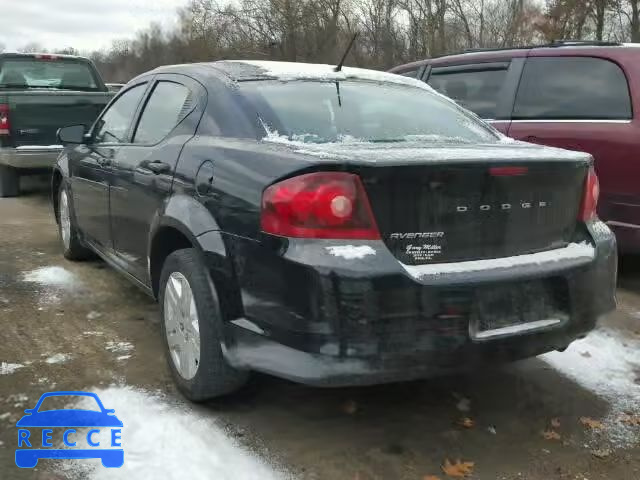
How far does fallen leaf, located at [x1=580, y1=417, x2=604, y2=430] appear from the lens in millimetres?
2980

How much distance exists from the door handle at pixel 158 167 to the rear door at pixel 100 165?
0.69 meters

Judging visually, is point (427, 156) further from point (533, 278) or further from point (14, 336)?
point (14, 336)

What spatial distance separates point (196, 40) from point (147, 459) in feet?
117

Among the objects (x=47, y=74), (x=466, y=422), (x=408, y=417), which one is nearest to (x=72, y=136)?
(x=408, y=417)

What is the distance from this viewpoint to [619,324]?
4273mm

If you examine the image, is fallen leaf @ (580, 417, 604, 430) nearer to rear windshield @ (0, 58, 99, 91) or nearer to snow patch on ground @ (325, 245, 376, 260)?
snow patch on ground @ (325, 245, 376, 260)

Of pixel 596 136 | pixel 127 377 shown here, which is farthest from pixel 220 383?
pixel 596 136

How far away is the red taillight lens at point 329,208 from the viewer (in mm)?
2438

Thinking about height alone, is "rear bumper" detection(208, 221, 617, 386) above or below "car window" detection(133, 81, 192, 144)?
below

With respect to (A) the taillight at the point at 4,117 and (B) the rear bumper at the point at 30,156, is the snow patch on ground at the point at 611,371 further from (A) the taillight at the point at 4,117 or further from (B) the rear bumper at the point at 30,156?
(A) the taillight at the point at 4,117

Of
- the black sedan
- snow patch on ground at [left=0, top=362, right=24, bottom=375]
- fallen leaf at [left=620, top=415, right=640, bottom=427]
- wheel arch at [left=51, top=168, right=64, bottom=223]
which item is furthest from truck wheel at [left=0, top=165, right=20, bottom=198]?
fallen leaf at [left=620, top=415, right=640, bottom=427]

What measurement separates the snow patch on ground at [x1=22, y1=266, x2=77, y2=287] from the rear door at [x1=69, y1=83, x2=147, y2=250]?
1.34 ft

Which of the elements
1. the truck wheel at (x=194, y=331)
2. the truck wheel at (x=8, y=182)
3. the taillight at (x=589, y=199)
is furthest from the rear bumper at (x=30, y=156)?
the taillight at (x=589, y=199)

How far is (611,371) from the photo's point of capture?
3.57 meters
